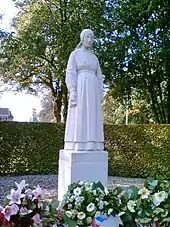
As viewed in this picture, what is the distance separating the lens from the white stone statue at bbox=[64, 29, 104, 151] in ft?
15.1

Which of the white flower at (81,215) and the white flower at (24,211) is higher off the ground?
the white flower at (24,211)

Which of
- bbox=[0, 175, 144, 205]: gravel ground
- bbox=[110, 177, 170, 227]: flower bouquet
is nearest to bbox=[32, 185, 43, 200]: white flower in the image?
bbox=[110, 177, 170, 227]: flower bouquet

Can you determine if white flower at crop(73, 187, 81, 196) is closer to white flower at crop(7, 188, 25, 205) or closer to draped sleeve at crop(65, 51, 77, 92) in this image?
white flower at crop(7, 188, 25, 205)

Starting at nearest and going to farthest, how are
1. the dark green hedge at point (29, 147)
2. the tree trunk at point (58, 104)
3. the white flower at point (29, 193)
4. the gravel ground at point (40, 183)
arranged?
the white flower at point (29, 193)
the gravel ground at point (40, 183)
the dark green hedge at point (29, 147)
the tree trunk at point (58, 104)

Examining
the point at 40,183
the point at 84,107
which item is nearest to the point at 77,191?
the point at 84,107

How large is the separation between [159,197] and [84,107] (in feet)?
11.4

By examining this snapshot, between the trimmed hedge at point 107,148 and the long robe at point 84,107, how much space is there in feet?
12.1

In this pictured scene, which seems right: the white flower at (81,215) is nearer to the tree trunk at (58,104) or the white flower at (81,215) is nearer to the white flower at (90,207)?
the white flower at (90,207)

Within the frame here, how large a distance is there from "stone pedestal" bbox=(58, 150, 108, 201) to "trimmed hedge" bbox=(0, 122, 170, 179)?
3700mm

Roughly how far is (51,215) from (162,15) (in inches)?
356

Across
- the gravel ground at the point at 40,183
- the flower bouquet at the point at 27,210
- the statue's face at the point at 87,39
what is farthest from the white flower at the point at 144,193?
the gravel ground at the point at 40,183

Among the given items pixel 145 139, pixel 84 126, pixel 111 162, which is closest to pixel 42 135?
pixel 111 162

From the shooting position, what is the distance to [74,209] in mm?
1293

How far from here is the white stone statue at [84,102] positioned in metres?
4.62
